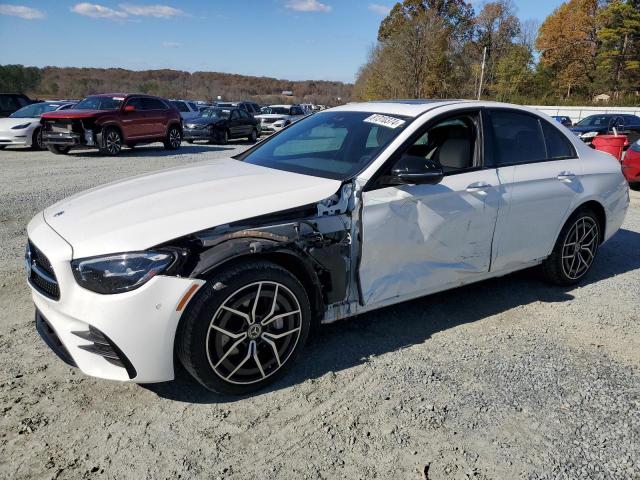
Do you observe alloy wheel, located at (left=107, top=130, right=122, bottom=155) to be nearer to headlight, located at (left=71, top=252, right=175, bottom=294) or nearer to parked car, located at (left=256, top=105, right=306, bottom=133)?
parked car, located at (left=256, top=105, right=306, bottom=133)

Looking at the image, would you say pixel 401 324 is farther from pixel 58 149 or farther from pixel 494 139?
pixel 58 149

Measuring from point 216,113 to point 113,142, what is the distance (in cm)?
722

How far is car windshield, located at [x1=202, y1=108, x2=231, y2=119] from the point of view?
2072cm

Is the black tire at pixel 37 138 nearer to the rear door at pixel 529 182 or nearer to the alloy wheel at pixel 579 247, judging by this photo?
the rear door at pixel 529 182

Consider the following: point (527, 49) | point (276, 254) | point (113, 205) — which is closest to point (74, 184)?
point (113, 205)

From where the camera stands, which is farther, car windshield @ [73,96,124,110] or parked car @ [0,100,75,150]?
parked car @ [0,100,75,150]

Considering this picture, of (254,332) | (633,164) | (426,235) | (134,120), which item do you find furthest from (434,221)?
(134,120)

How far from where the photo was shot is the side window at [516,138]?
13.2 ft

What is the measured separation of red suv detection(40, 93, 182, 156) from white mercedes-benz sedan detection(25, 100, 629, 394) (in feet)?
36.8

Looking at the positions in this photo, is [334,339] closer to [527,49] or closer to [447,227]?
[447,227]

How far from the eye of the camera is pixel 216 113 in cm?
2089

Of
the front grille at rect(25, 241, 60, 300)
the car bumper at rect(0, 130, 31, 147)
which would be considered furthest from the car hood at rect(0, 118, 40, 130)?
the front grille at rect(25, 241, 60, 300)

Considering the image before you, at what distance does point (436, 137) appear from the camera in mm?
3943

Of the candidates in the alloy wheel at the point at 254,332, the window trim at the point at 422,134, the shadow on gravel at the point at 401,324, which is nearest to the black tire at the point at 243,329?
the alloy wheel at the point at 254,332
